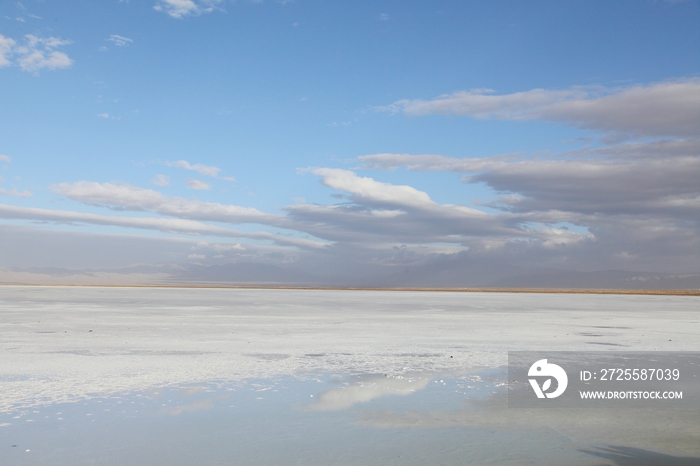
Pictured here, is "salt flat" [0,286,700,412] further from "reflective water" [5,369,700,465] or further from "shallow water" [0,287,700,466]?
"reflective water" [5,369,700,465]

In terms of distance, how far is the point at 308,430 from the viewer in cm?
652

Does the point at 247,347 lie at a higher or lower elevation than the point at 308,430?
higher

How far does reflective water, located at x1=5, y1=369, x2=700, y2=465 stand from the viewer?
5.59 m

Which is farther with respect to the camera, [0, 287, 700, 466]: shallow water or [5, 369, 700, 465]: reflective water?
[0, 287, 700, 466]: shallow water

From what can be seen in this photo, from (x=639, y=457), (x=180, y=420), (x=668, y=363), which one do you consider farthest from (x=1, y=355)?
(x=668, y=363)

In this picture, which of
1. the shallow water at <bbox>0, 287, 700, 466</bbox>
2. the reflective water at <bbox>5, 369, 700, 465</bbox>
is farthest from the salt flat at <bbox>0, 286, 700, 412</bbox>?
the reflective water at <bbox>5, 369, 700, 465</bbox>

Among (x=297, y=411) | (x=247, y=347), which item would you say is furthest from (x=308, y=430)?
(x=247, y=347)

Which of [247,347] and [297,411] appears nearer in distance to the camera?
[297,411]

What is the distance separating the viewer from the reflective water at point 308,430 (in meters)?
5.59

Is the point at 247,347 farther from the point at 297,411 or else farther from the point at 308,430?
the point at 308,430

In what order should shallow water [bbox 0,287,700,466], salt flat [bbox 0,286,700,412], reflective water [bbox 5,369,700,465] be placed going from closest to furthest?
reflective water [bbox 5,369,700,465] → shallow water [bbox 0,287,700,466] → salt flat [bbox 0,286,700,412]

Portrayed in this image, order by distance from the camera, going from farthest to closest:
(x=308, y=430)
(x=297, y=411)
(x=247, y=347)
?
(x=247, y=347), (x=297, y=411), (x=308, y=430)

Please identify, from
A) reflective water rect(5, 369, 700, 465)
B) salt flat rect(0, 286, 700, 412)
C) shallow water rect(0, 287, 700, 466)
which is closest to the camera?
reflective water rect(5, 369, 700, 465)

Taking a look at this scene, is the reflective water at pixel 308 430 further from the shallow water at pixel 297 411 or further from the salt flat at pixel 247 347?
the salt flat at pixel 247 347
